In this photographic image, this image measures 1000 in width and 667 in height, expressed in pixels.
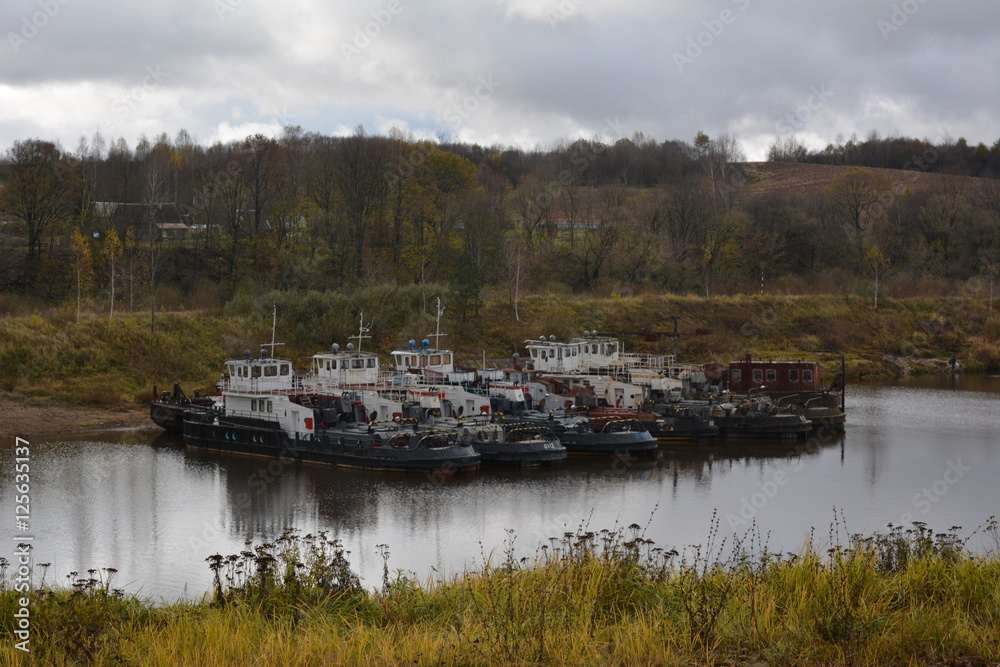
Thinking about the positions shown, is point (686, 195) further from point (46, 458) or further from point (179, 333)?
point (46, 458)

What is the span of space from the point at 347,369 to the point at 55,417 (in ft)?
42.4

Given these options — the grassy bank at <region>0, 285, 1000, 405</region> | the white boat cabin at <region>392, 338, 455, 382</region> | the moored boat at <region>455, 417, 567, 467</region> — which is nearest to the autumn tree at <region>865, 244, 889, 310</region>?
the grassy bank at <region>0, 285, 1000, 405</region>

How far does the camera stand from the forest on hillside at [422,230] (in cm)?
6475

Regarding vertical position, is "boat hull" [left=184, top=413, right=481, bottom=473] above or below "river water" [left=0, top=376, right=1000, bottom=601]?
above

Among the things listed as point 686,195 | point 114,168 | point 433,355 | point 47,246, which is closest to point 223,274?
point 47,246

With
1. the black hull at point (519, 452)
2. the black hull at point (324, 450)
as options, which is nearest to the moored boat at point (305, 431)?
the black hull at point (324, 450)

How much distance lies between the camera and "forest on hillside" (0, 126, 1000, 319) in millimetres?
64750

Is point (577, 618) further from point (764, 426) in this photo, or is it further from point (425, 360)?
point (425, 360)

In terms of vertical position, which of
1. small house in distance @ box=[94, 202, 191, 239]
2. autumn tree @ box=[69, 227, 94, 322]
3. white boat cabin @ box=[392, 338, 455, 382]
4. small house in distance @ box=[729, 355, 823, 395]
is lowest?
small house in distance @ box=[729, 355, 823, 395]

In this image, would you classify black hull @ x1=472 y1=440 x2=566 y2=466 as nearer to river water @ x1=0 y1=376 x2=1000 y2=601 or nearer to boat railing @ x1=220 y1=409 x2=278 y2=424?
river water @ x1=0 y1=376 x2=1000 y2=601

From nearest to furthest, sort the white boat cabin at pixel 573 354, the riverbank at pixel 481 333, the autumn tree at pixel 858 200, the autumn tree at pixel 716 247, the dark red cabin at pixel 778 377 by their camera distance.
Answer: the dark red cabin at pixel 778 377, the riverbank at pixel 481 333, the white boat cabin at pixel 573 354, the autumn tree at pixel 716 247, the autumn tree at pixel 858 200

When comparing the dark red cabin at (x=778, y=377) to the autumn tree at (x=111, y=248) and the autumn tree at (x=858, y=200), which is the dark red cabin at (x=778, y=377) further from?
the autumn tree at (x=858, y=200)

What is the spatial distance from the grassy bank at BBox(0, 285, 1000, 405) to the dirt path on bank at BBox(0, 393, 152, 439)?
108cm

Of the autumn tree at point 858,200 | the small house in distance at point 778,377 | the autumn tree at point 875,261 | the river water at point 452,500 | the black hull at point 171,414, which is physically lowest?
the river water at point 452,500
